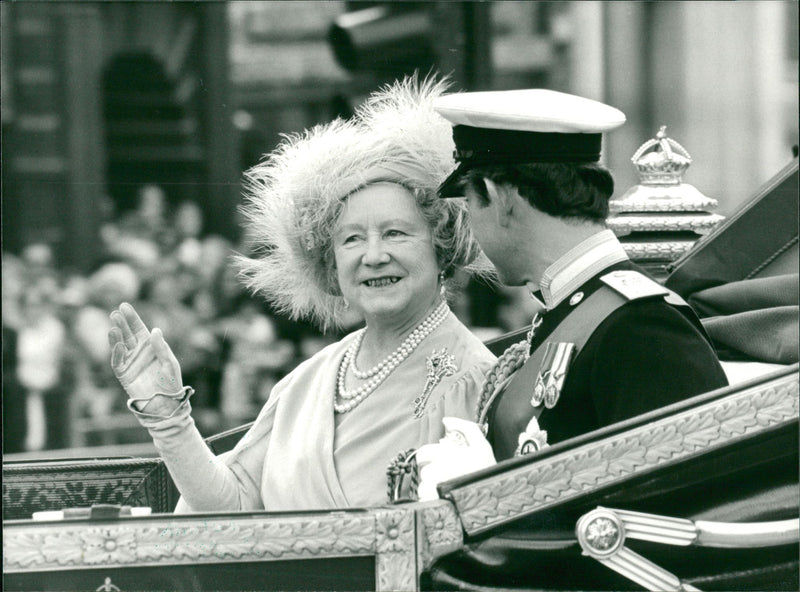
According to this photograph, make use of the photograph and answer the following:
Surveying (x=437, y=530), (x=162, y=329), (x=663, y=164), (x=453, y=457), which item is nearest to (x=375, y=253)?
(x=453, y=457)

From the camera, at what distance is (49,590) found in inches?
73.1

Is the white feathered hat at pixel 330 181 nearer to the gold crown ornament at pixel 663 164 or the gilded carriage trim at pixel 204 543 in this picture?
the gold crown ornament at pixel 663 164

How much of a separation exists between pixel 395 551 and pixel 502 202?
68 centimetres

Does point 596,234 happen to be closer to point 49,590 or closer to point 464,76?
point 49,590

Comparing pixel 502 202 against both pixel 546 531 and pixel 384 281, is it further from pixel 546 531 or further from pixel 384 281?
pixel 546 531

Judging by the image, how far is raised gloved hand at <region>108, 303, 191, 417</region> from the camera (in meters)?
2.39

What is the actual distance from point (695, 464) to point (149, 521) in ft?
2.55

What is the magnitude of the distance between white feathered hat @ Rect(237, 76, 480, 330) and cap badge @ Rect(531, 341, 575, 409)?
51 cm

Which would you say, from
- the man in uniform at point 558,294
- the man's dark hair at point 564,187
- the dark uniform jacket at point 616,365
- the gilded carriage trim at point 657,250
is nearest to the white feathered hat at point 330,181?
the man in uniform at point 558,294

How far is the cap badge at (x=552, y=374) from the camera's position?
2.08 meters

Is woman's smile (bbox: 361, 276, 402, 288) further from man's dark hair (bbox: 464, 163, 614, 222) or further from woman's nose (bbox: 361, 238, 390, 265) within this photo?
man's dark hair (bbox: 464, 163, 614, 222)

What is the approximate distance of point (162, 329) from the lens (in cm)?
624

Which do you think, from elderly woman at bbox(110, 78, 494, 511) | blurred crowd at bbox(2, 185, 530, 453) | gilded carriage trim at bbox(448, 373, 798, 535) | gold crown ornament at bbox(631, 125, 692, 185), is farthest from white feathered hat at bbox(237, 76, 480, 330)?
blurred crowd at bbox(2, 185, 530, 453)

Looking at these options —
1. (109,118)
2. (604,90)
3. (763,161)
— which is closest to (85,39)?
(109,118)
